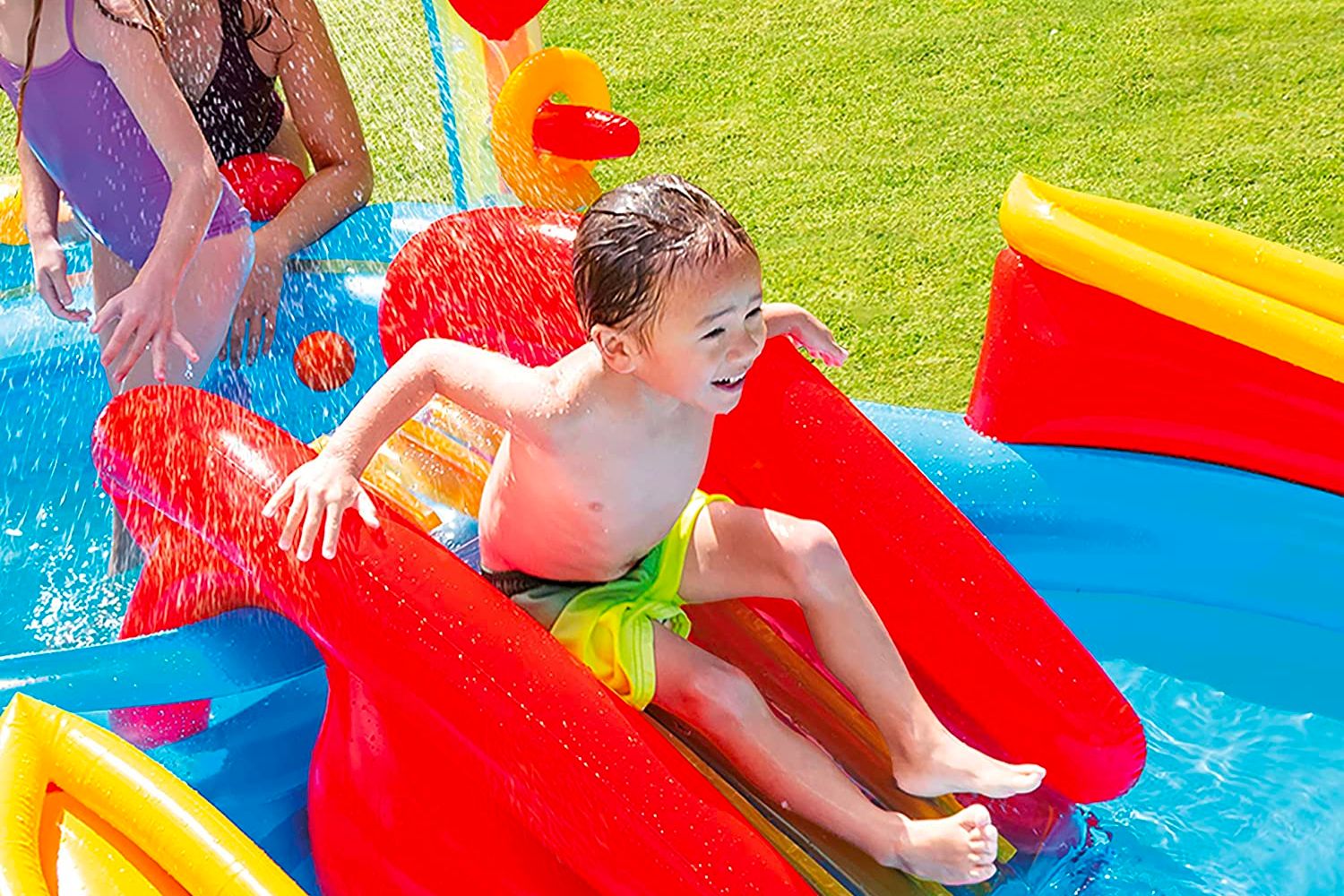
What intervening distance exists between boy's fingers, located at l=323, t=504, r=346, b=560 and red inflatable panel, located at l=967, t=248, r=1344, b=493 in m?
1.37

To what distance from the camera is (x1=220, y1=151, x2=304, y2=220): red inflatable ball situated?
310 cm

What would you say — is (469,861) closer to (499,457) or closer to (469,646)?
(469,646)

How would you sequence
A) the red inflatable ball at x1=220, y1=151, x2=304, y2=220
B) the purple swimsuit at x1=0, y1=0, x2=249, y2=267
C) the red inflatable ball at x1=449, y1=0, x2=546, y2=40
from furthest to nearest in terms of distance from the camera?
the red inflatable ball at x1=220, y1=151, x2=304, y2=220 → the red inflatable ball at x1=449, y1=0, x2=546, y2=40 → the purple swimsuit at x1=0, y1=0, x2=249, y2=267

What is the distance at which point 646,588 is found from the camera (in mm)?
2213

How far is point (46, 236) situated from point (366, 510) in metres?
1.01

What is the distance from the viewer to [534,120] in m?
3.29

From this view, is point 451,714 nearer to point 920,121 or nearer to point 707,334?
point 707,334

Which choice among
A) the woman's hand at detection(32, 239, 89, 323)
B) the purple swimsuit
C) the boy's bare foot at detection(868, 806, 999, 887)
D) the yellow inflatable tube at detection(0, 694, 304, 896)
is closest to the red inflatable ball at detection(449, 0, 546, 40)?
the purple swimsuit

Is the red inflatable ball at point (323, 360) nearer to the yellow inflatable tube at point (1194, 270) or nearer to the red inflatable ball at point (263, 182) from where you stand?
the red inflatable ball at point (263, 182)

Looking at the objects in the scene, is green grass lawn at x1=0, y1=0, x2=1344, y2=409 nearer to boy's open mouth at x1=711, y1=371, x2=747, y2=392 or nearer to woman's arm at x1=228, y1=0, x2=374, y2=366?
woman's arm at x1=228, y1=0, x2=374, y2=366

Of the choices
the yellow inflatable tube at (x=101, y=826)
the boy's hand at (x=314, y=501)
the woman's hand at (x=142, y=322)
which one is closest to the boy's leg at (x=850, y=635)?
the boy's hand at (x=314, y=501)

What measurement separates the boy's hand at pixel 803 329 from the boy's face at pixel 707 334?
0.30 meters

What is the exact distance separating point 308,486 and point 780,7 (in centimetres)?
372

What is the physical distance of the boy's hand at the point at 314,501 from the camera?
1916mm
